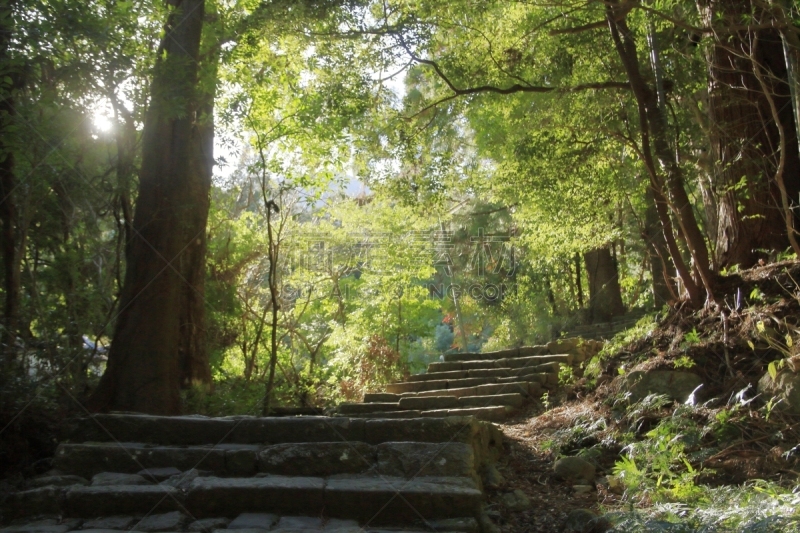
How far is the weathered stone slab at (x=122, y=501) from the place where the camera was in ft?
12.4

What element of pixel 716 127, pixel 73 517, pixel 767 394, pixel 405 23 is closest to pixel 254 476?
pixel 73 517

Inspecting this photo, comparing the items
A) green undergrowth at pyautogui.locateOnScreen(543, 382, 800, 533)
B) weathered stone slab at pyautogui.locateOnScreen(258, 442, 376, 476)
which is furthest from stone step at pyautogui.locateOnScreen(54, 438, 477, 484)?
green undergrowth at pyautogui.locateOnScreen(543, 382, 800, 533)

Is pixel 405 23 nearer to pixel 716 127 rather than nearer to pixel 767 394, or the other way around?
pixel 716 127

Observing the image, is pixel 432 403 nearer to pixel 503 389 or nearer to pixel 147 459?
pixel 503 389

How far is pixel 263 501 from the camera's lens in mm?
3814

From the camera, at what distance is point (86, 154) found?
8.46 m

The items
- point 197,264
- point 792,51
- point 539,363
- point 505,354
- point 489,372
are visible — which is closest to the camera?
point 792,51

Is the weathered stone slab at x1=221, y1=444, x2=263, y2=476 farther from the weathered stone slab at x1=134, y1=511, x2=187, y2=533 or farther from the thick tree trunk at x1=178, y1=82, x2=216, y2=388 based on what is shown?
the thick tree trunk at x1=178, y1=82, x2=216, y2=388

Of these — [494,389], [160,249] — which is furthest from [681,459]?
[160,249]

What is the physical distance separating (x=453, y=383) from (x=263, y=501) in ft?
20.4

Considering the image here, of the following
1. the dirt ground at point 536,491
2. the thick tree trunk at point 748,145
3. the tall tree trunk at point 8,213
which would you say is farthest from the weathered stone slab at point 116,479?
the thick tree trunk at point 748,145

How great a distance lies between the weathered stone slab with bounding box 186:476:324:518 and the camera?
3.79 metres

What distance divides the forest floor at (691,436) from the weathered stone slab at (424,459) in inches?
15.3

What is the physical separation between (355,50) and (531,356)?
5279 mm
